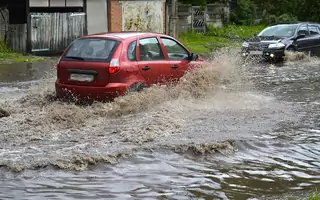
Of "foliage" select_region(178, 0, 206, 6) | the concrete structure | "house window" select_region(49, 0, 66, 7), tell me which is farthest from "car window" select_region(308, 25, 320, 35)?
"foliage" select_region(178, 0, 206, 6)

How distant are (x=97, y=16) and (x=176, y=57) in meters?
13.2

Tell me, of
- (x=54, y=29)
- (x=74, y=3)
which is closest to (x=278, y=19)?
(x=74, y=3)

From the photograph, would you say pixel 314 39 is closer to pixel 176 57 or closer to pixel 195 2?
pixel 176 57

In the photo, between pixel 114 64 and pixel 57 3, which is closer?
pixel 114 64

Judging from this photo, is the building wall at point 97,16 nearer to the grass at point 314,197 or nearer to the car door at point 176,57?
the car door at point 176,57

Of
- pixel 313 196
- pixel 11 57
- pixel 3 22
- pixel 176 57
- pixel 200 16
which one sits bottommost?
pixel 313 196

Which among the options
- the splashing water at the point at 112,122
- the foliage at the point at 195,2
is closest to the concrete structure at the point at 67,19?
the foliage at the point at 195,2

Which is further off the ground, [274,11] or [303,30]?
[274,11]

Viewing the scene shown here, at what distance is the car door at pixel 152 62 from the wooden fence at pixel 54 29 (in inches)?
452

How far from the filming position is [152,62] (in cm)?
1058

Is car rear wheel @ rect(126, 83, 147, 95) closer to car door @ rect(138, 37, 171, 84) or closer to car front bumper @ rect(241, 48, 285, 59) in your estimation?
car door @ rect(138, 37, 171, 84)

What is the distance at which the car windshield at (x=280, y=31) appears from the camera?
2109 centimetres

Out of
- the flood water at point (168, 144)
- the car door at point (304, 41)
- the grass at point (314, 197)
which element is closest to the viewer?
the grass at point (314, 197)

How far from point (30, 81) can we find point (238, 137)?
27.2 feet
